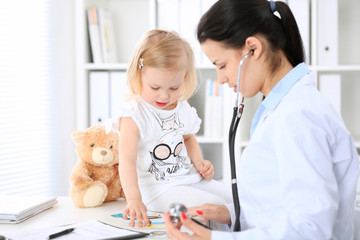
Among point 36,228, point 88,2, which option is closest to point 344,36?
point 88,2

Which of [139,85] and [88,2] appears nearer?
[139,85]

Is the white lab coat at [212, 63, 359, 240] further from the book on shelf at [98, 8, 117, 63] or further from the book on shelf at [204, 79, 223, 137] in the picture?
the book on shelf at [98, 8, 117, 63]

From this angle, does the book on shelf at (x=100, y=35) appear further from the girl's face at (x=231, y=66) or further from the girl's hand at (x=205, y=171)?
the girl's face at (x=231, y=66)

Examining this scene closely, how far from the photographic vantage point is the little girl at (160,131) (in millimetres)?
1272

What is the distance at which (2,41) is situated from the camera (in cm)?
193

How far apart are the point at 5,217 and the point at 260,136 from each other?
732mm

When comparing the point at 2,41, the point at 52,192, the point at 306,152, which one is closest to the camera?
the point at 306,152

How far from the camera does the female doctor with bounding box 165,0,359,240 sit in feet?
2.61

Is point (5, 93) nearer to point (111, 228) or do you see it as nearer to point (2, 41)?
point (2, 41)

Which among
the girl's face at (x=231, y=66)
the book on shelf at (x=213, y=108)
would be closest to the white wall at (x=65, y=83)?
the book on shelf at (x=213, y=108)

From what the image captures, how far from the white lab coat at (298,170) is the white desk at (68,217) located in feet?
1.03

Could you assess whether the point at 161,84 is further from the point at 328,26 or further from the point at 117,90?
the point at 328,26

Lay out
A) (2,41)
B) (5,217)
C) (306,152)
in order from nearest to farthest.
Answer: (306,152) < (5,217) < (2,41)

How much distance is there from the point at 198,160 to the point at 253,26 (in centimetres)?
64
